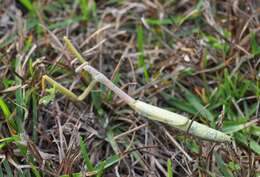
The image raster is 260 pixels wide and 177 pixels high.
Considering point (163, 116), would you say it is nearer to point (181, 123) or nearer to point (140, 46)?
point (181, 123)

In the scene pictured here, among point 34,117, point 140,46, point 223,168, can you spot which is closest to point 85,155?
point 34,117

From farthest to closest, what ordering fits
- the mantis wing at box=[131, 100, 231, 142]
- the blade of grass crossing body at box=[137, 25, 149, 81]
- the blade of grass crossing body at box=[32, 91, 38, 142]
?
the blade of grass crossing body at box=[137, 25, 149, 81], the blade of grass crossing body at box=[32, 91, 38, 142], the mantis wing at box=[131, 100, 231, 142]

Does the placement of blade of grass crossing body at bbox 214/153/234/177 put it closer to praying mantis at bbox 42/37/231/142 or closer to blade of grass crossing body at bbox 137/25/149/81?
praying mantis at bbox 42/37/231/142

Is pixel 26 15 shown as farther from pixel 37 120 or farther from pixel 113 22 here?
pixel 37 120

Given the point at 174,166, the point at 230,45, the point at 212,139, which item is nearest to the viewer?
the point at 212,139

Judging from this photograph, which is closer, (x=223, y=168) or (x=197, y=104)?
(x=223, y=168)

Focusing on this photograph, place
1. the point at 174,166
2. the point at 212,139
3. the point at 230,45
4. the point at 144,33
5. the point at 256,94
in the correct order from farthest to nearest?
the point at 144,33
the point at 230,45
the point at 256,94
the point at 174,166
the point at 212,139

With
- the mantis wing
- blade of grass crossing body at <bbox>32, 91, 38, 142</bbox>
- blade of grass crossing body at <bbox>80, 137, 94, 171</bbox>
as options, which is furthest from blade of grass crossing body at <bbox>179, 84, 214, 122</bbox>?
blade of grass crossing body at <bbox>32, 91, 38, 142</bbox>

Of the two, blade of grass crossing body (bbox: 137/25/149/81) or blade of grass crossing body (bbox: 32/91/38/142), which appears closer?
blade of grass crossing body (bbox: 32/91/38/142)

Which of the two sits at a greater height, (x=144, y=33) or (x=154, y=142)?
(x=144, y=33)

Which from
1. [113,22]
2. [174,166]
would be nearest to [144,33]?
[113,22]

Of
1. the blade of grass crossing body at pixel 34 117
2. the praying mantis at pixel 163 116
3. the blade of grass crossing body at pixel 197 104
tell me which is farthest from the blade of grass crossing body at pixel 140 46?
the blade of grass crossing body at pixel 34 117
